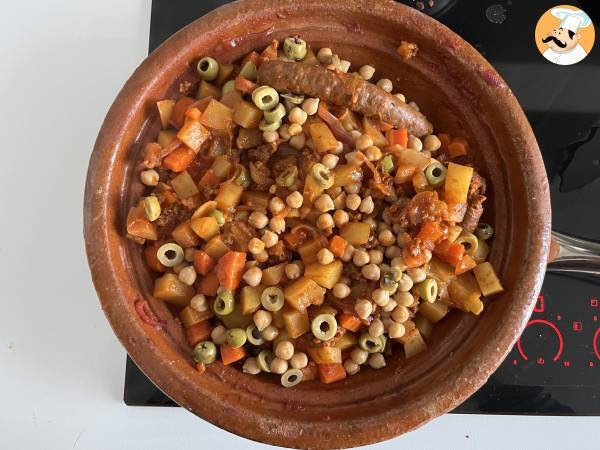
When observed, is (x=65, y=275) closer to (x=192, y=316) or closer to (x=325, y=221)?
(x=192, y=316)

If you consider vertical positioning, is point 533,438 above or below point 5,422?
above

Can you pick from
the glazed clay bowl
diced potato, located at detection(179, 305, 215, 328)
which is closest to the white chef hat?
the glazed clay bowl

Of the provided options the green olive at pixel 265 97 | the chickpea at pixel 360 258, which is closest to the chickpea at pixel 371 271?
the chickpea at pixel 360 258

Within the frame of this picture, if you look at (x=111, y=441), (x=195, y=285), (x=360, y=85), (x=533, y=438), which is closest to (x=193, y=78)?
(x=360, y=85)

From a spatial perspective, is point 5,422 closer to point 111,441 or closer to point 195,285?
point 111,441

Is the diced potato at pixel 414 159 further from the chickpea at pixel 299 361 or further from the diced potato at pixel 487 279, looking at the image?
the chickpea at pixel 299 361
